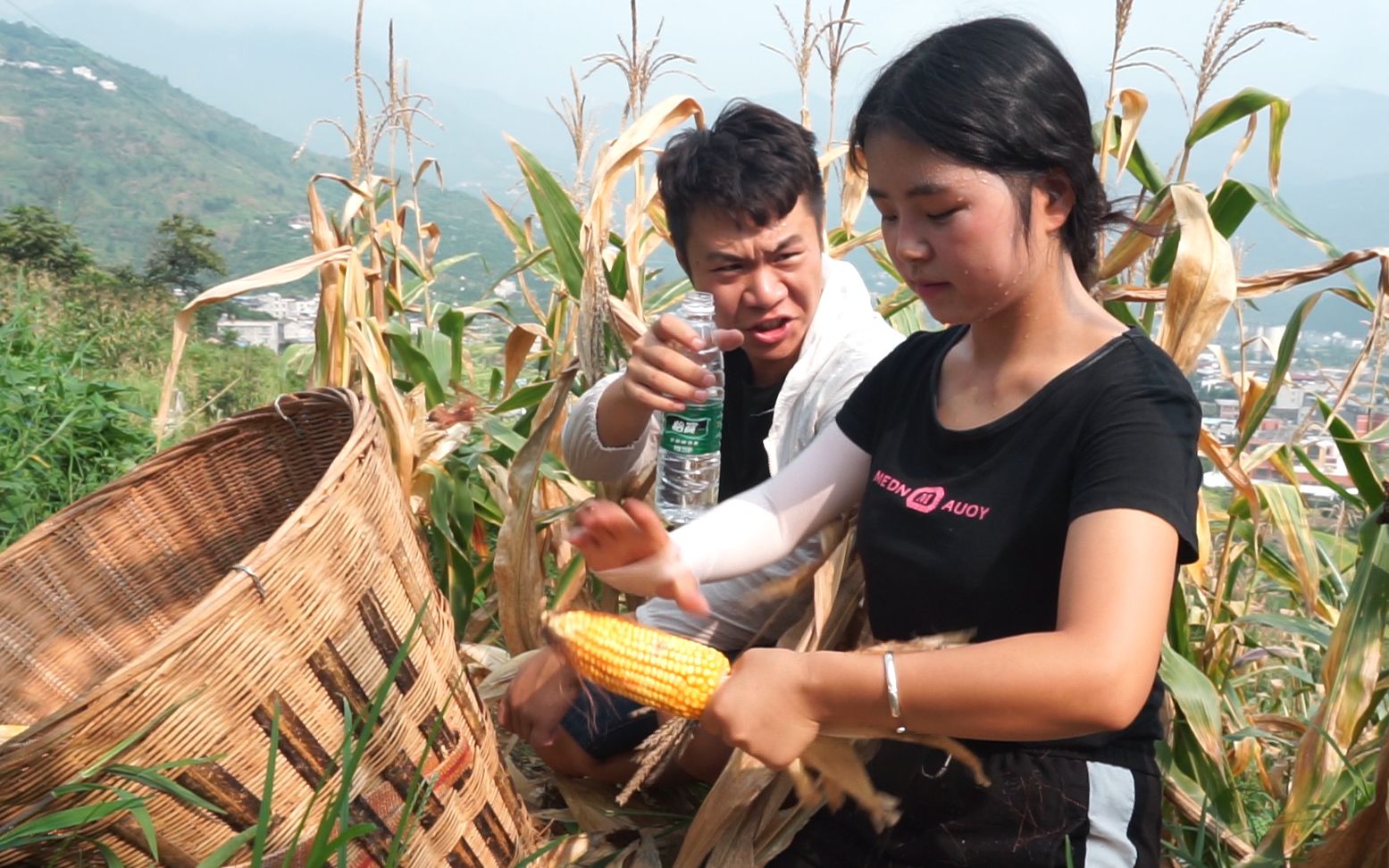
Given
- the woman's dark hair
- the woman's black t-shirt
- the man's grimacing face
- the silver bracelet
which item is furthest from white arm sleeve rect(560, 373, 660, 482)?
the silver bracelet

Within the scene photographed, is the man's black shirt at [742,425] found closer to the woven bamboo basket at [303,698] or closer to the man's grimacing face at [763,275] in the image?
the man's grimacing face at [763,275]

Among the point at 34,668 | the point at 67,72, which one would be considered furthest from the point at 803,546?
Result: the point at 67,72

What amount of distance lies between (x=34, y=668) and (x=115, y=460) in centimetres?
156

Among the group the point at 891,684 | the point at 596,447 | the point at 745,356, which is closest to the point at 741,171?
the point at 745,356

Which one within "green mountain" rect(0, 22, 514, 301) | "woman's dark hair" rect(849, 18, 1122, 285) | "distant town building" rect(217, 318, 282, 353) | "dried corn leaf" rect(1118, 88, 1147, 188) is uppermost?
"woman's dark hair" rect(849, 18, 1122, 285)

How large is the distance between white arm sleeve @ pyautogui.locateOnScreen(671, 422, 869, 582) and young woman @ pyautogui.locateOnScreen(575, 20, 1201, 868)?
102 millimetres

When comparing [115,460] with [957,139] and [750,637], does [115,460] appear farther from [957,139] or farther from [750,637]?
[957,139]

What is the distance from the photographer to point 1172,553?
1.30 meters

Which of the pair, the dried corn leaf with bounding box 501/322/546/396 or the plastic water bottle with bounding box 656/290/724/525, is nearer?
the plastic water bottle with bounding box 656/290/724/525

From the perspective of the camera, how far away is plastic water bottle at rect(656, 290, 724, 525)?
82.6 inches

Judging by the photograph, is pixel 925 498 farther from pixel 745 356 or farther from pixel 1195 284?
pixel 745 356

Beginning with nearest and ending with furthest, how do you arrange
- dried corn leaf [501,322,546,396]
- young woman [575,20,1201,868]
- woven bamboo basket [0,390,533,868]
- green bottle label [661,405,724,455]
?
1. young woman [575,20,1201,868]
2. woven bamboo basket [0,390,533,868]
3. green bottle label [661,405,724,455]
4. dried corn leaf [501,322,546,396]

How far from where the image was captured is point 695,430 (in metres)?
2.11

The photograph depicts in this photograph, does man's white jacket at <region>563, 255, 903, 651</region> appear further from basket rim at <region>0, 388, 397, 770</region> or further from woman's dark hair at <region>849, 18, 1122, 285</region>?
basket rim at <region>0, 388, 397, 770</region>
